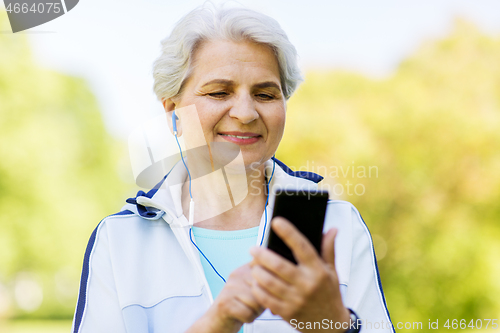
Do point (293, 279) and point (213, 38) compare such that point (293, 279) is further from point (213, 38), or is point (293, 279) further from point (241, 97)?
point (213, 38)

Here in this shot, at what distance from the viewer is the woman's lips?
1875mm

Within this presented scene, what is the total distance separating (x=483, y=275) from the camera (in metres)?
10.3

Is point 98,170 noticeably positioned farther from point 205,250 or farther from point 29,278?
point 205,250

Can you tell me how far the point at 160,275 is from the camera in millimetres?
1810

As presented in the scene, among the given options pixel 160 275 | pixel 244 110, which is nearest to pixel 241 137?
pixel 244 110

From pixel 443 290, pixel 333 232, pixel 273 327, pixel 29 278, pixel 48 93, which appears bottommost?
pixel 443 290

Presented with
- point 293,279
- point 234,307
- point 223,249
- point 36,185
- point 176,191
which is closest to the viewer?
point 293,279

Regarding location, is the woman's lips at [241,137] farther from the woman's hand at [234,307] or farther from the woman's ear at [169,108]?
the woman's hand at [234,307]

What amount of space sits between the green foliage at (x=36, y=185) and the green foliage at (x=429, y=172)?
773 centimetres

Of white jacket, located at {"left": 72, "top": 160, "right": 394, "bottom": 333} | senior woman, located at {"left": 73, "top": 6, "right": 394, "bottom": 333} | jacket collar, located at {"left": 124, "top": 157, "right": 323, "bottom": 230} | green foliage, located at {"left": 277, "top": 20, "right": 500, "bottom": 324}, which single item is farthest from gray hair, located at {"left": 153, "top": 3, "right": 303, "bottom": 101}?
green foliage, located at {"left": 277, "top": 20, "right": 500, "bottom": 324}

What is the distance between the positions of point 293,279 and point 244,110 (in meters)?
0.93

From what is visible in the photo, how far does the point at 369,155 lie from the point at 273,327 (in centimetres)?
920

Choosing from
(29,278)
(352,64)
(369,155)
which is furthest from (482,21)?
(29,278)

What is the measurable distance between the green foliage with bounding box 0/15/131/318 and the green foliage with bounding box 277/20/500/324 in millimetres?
7732
